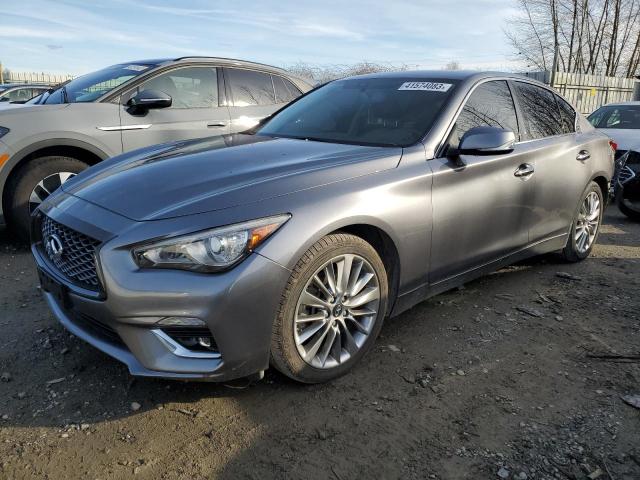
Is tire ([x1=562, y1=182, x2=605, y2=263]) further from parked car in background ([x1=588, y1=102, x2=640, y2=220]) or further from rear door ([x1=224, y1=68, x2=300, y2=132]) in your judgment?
rear door ([x1=224, y1=68, x2=300, y2=132])

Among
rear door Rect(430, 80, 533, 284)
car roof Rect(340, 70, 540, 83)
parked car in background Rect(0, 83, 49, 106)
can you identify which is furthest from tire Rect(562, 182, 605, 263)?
parked car in background Rect(0, 83, 49, 106)

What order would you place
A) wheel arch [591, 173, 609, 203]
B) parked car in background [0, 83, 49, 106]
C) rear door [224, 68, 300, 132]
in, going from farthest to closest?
parked car in background [0, 83, 49, 106], rear door [224, 68, 300, 132], wheel arch [591, 173, 609, 203]

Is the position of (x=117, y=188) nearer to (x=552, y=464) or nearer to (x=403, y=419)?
(x=403, y=419)

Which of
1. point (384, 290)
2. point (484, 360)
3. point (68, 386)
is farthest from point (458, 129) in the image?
point (68, 386)

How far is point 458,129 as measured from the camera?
3303 millimetres

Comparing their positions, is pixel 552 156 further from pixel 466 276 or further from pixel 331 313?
pixel 331 313

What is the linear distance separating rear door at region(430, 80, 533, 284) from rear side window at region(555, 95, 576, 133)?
2.82 feet

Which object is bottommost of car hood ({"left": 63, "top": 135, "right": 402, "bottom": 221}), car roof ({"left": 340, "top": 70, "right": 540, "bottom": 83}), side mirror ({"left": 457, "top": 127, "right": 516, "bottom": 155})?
car hood ({"left": 63, "top": 135, "right": 402, "bottom": 221})

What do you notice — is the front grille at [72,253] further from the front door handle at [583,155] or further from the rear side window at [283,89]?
the rear side window at [283,89]

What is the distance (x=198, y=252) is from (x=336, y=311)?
812 millimetres

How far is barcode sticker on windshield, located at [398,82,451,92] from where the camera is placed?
3.49m

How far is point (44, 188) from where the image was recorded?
476 cm

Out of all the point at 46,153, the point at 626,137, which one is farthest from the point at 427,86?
the point at 626,137

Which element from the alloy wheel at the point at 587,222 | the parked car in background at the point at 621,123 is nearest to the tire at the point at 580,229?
the alloy wheel at the point at 587,222
